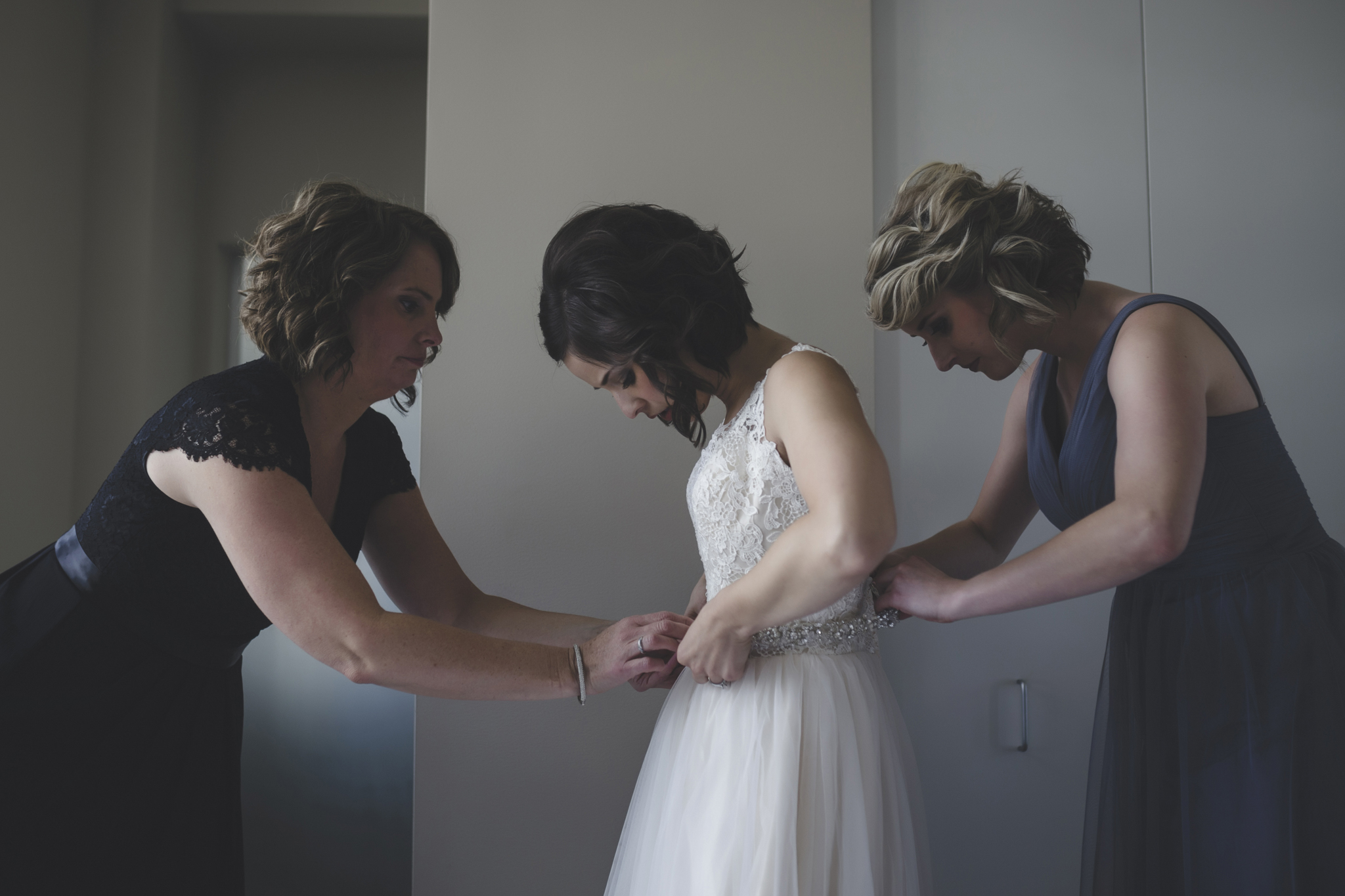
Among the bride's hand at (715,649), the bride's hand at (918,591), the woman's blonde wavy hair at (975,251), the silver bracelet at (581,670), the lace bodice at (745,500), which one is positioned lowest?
the silver bracelet at (581,670)

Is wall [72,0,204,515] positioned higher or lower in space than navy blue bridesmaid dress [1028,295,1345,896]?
higher

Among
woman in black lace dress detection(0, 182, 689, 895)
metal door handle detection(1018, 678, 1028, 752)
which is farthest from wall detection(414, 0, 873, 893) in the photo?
metal door handle detection(1018, 678, 1028, 752)

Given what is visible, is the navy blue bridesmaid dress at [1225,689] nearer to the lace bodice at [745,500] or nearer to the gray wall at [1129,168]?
the lace bodice at [745,500]

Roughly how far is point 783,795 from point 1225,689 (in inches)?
25.6

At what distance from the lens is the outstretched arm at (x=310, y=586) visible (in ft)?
3.33

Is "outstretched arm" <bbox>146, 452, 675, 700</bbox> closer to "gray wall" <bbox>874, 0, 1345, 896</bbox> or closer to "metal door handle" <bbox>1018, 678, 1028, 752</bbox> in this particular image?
"gray wall" <bbox>874, 0, 1345, 896</bbox>

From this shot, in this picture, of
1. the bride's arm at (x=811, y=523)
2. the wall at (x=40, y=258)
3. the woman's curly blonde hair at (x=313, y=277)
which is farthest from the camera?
the wall at (x=40, y=258)

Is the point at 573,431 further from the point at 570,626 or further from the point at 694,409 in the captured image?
the point at 694,409

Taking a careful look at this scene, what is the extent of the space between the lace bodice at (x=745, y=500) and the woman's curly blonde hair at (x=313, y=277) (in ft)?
1.95

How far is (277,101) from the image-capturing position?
2.38 meters

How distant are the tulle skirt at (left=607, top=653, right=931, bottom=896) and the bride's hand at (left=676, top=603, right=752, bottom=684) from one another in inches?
1.5

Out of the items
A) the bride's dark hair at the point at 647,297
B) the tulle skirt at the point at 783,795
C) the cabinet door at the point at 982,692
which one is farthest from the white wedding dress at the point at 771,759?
the cabinet door at the point at 982,692

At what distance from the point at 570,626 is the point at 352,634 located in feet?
1.64

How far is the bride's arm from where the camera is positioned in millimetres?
949
